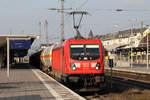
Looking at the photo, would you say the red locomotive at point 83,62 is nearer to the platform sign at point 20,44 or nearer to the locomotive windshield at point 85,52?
the locomotive windshield at point 85,52

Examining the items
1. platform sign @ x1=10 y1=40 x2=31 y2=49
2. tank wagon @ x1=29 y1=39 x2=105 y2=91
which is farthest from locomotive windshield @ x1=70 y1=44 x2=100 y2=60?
platform sign @ x1=10 y1=40 x2=31 y2=49

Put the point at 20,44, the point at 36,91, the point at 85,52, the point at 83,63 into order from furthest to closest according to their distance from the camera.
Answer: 1. the point at 20,44
2. the point at 85,52
3. the point at 83,63
4. the point at 36,91

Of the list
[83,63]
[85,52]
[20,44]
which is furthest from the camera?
[20,44]

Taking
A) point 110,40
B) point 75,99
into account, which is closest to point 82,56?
point 75,99

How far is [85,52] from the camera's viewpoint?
47.4 ft

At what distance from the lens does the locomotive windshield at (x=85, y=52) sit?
14281 mm

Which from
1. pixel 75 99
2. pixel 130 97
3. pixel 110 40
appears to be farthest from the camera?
pixel 110 40

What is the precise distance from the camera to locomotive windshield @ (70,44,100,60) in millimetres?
14281

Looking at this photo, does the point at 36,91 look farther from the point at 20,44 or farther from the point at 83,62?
the point at 20,44

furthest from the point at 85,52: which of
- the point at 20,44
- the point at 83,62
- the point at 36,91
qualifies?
the point at 20,44

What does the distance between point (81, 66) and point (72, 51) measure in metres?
0.97

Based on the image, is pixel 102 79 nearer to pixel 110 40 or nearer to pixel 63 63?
pixel 63 63

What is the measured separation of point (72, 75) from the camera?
1391 cm

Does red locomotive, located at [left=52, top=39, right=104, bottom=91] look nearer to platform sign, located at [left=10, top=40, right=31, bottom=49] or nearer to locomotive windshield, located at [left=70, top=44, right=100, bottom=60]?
locomotive windshield, located at [left=70, top=44, right=100, bottom=60]
